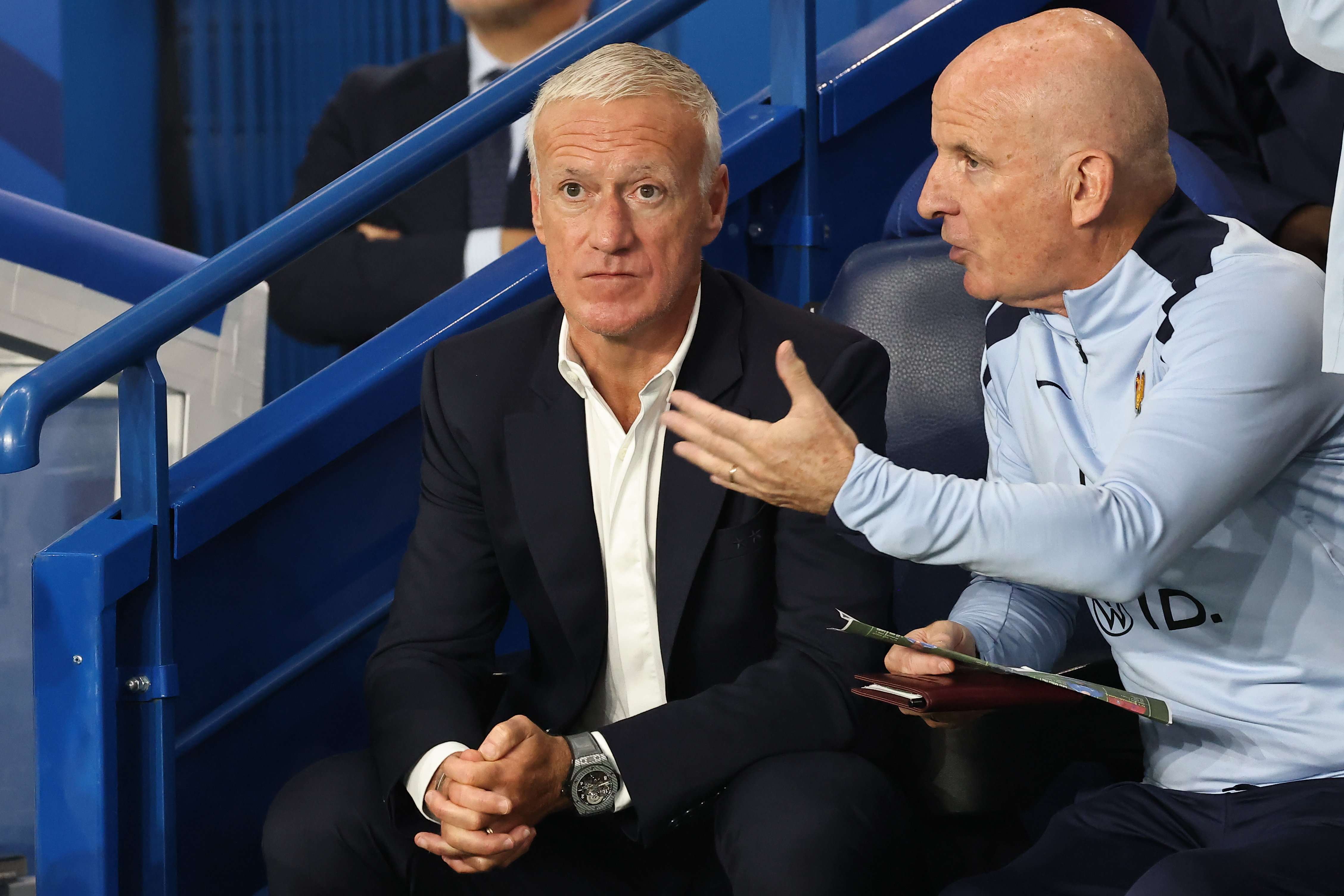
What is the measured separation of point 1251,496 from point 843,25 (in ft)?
7.69

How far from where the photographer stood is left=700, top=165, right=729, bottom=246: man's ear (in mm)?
1626

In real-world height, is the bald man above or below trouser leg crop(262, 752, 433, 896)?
Answer: above

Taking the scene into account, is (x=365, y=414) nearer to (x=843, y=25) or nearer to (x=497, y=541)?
(x=497, y=541)

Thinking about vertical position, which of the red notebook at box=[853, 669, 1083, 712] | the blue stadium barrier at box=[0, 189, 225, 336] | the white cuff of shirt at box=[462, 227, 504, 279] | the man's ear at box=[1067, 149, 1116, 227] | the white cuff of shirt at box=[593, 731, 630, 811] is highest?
the white cuff of shirt at box=[462, 227, 504, 279]

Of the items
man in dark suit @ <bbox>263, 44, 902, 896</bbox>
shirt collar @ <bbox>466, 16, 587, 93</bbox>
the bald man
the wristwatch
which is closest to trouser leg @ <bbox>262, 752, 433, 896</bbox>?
man in dark suit @ <bbox>263, 44, 902, 896</bbox>

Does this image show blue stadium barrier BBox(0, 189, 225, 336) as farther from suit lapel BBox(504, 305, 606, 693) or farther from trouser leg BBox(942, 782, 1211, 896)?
trouser leg BBox(942, 782, 1211, 896)

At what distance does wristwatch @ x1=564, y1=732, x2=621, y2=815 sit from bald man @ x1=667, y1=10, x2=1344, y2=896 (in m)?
0.33

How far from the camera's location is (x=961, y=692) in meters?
1.22

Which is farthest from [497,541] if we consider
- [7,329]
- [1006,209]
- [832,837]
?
[7,329]

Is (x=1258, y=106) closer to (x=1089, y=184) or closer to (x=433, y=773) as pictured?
(x=1089, y=184)

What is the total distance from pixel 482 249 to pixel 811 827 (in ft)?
9.95

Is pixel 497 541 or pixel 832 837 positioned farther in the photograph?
pixel 497 541

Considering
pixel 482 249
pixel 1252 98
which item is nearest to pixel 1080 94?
pixel 1252 98

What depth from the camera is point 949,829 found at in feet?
5.09
